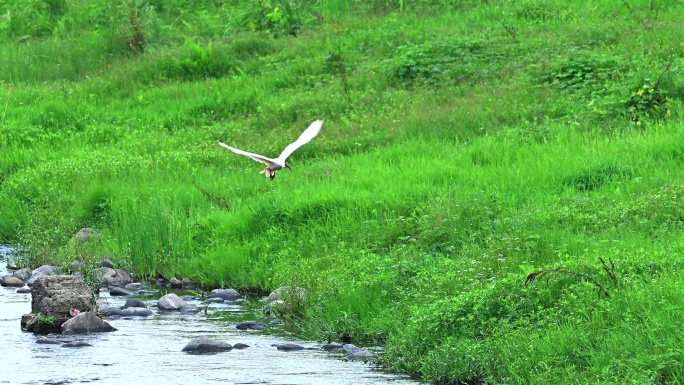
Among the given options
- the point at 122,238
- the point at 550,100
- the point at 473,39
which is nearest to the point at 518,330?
the point at 122,238

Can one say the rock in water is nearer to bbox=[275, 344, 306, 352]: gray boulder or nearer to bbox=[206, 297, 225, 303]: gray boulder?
Result: bbox=[206, 297, 225, 303]: gray boulder

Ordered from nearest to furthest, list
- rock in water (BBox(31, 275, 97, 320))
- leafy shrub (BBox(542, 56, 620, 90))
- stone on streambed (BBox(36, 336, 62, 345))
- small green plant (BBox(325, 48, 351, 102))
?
stone on streambed (BBox(36, 336, 62, 345)) < rock in water (BBox(31, 275, 97, 320)) < leafy shrub (BBox(542, 56, 620, 90)) < small green plant (BBox(325, 48, 351, 102))

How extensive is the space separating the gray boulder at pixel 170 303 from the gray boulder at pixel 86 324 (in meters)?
0.93

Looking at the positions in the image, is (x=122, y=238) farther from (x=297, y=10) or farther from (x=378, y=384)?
(x=297, y=10)

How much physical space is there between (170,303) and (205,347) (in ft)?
5.71

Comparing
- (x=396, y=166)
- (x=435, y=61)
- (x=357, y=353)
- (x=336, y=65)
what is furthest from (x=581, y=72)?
(x=357, y=353)

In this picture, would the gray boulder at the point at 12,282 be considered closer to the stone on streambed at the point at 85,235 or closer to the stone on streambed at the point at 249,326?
the stone on streambed at the point at 85,235

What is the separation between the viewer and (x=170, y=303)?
10.4 meters

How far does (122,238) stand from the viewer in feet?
40.2

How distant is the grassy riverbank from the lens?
7.88 meters

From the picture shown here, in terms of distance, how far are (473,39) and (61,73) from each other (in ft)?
27.0

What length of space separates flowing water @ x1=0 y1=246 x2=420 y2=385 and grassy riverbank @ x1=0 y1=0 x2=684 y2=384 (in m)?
0.43

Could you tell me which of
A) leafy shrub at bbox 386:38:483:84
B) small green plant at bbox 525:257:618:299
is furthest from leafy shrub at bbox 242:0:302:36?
small green plant at bbox 525:257:618:299

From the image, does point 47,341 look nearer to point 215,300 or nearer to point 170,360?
point 170,360
